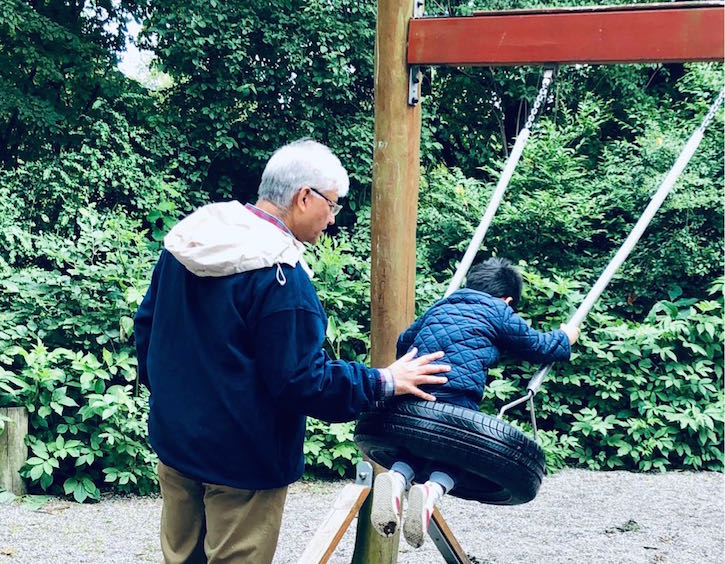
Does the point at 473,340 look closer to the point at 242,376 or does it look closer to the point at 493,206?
the point at 493,206

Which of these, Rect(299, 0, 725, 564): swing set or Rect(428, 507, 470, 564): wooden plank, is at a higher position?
Rect(299, 0, 725, 564): swing set

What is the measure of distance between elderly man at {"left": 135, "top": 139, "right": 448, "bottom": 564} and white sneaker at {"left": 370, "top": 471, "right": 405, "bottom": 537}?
40 cm

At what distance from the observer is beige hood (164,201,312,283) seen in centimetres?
212

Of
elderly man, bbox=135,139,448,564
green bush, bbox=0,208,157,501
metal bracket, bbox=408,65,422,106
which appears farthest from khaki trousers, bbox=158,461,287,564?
green bush, bbox=0,208,157,501

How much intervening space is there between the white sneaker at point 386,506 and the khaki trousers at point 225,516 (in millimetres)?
402

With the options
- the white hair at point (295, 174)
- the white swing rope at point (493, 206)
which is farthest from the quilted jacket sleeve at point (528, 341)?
the white hair at point (295, 174)

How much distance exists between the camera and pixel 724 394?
21.6ft

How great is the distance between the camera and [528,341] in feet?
10.5

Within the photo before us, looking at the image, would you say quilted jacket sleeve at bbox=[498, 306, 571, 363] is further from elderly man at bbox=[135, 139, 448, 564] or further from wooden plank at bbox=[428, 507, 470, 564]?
elderly man at bbox=[135, 139, 448, 564]

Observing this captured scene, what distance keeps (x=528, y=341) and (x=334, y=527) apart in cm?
106

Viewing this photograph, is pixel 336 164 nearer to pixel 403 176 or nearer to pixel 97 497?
pixel 403 176

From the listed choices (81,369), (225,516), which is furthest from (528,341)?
(81,369)

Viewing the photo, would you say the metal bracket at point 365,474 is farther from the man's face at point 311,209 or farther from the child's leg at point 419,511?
the man's face at point 311,209

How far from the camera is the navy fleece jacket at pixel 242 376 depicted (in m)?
2.12
